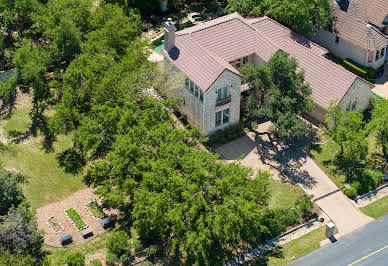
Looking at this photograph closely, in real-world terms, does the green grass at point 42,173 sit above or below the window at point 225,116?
below

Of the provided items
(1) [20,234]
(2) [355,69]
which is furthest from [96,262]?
(2) [355,69]

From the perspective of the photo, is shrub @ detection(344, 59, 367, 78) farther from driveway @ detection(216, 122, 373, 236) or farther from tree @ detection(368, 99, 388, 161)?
driveway @ detection(216, 122, 373, 236)

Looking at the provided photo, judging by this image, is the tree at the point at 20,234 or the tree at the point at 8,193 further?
the tree at the point at 8,193

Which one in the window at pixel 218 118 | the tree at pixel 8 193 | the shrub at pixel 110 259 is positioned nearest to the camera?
the shrub at pixel 110 259

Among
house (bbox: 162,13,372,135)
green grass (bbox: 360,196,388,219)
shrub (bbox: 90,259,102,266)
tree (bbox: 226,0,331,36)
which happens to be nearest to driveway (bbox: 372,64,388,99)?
house (bbox: 162,13,372,135)

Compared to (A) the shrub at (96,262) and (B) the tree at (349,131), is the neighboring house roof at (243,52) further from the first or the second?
(A) the shrub at (96,262)

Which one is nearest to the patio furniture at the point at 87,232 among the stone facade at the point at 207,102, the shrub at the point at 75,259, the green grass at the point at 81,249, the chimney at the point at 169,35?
the green grass at the point at 81,249

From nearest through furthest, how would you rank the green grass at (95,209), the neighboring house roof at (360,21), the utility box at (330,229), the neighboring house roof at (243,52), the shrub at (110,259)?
1. the shrub at (110,259)
2. the utility box at (330,229)
3. the green grass at (95,209)
4. the neighboring house roof at (243,52)
5. the neighboring house roof at (360,21)
